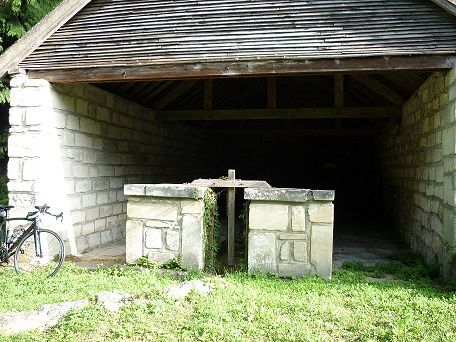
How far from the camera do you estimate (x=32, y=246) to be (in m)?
5.15

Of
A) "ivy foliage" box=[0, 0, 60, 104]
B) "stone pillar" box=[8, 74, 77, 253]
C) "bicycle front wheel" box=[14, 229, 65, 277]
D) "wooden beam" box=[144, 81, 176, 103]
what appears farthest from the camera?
"wooden beam" box=[144, 81, 176, 103]

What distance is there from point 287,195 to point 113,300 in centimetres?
207

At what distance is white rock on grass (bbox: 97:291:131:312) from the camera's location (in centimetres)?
334

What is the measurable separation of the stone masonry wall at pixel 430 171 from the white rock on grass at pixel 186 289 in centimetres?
262

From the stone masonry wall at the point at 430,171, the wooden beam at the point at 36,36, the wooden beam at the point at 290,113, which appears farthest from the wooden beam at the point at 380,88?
the wooden beam at the point at 36,36

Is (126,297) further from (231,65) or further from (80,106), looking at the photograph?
(80,106)

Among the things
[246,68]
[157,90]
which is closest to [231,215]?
[246,68]

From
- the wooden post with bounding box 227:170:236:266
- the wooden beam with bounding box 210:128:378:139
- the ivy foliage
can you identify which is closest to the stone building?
the wooden post with bounding box 227:170:236:266

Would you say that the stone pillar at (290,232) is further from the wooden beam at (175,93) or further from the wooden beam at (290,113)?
the wooden beam at (175,93)

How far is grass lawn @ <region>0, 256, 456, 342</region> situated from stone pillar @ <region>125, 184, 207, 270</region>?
28 cm

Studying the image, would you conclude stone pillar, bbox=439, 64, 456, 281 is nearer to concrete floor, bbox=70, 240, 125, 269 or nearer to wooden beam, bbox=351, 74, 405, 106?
wooden beam, bbox=351, 74, 405, 106

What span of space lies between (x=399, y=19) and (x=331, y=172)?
370 inches

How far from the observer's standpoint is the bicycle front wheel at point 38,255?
4715mm

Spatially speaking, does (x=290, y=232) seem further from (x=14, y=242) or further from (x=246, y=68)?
(x=14, y=242)
